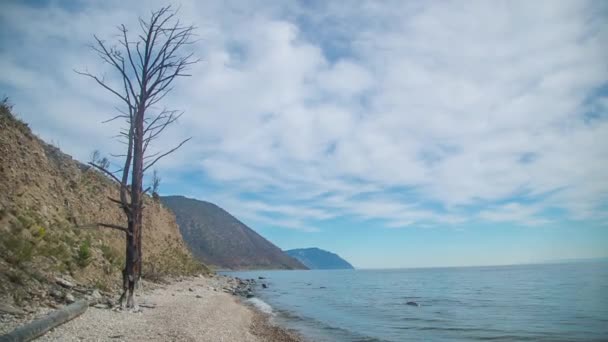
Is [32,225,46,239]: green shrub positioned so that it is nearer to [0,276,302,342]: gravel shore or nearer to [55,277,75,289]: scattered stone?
[55,277,75,289]: scattered stone

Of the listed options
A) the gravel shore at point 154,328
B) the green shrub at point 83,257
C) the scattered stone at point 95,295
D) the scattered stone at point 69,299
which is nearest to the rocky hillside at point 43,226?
the green shrub at point 83,257

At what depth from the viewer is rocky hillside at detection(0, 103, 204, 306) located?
12449 millimetres

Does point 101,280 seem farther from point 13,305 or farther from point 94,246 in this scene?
point 13,305

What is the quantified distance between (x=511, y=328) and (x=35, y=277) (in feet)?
73.0

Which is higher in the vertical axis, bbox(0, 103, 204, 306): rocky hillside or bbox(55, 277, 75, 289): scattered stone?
bbox(0, 103, 204, 306): rocky hillside

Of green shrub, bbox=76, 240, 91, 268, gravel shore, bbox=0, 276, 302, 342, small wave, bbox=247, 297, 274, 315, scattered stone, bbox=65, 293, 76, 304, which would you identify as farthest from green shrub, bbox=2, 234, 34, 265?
small wave, bbox=247, 297, 274, 315

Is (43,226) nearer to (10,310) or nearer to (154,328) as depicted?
(10,310)

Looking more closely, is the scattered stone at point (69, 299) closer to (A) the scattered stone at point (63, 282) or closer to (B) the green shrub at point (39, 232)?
(A) the scattered stone at point (63, 282)

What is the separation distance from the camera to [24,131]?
21.6 metres

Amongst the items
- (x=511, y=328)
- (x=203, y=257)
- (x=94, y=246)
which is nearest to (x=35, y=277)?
(x=94, y=246)

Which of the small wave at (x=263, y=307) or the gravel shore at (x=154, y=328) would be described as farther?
the small wave at (x=263, y=307)

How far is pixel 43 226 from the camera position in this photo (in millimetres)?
17391

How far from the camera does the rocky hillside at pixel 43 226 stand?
1245 centimetres

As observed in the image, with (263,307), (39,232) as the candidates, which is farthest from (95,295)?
(263,307)
